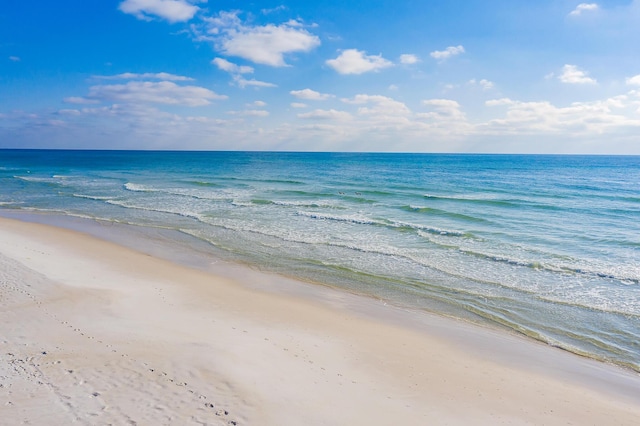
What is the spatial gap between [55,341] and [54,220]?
1820 centimetres

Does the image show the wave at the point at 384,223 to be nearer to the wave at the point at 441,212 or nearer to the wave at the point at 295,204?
the wave at the point at 295,204

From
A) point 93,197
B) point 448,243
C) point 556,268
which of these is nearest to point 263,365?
point 556,268

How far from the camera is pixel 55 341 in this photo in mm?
7820

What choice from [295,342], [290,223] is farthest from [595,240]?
[295,342]

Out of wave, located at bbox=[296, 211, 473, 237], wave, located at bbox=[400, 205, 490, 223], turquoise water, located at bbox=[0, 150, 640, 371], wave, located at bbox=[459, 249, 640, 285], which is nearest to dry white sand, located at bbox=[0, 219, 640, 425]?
turquoise water, located at bbox=[0, 150, 640, 371]

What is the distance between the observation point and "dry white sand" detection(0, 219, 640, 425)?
611 cm

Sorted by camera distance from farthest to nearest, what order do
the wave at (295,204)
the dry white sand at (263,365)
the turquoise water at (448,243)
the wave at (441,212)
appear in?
1. the wave at (295,204)
2. the wave at (441,212)
3. the turquoise water at (448,243)
4. the dry white sand at (263,365)

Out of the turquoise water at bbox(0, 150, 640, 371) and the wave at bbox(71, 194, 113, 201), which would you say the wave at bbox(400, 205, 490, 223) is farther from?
the wave at bbox(71, 194, 113, 201)

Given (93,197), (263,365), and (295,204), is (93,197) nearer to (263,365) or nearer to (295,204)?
(295,204)

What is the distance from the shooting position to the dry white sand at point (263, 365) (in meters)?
6.11

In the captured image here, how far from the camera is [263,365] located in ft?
25.0

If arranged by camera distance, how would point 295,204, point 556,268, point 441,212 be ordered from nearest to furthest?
Answer: point 556,268 → point 441,212 → point 295,204

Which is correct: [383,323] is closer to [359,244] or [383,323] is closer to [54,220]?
[359,244]

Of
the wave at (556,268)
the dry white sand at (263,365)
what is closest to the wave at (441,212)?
the wave at (556,268)
